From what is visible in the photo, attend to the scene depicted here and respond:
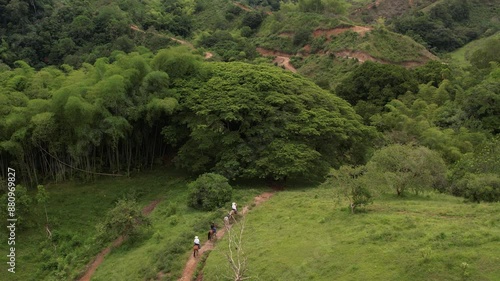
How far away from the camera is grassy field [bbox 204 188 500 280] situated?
42.3 feet

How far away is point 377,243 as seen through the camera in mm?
14789

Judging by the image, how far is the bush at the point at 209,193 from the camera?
22719 millimetres

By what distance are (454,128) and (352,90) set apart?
435 inches

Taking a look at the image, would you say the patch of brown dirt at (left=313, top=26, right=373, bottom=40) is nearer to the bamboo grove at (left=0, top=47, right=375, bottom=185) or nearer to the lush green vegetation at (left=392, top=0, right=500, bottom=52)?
the lush green vegetation at (left=392, top=0, right=500, bottom=52)

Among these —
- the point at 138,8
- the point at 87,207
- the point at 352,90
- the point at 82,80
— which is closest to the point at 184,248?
the point at 87,207

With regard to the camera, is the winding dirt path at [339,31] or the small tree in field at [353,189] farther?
the winding dirt path at [339,31]

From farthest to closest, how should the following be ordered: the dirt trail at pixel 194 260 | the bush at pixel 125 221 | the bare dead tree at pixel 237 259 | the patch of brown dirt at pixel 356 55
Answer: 1. the patch of brown dirt at pixel 356 55
2. the bush at pixel 125 221
3. the dirt trail at pixel 194 260
4. the bare dead tree at pixel 237 259

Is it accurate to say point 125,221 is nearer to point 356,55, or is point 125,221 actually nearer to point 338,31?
point 356,55

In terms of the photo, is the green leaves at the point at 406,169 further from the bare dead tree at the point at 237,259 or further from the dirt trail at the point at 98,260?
the dirt trail at the point at 98,260

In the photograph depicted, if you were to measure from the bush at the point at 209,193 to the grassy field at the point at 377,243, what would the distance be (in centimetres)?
277

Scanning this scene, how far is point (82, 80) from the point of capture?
1059 inches

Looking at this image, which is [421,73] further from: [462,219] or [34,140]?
[34,140]

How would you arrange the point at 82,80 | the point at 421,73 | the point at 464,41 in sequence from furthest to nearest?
the point at 464,41 < the point at 421,73 < the point at 82,80

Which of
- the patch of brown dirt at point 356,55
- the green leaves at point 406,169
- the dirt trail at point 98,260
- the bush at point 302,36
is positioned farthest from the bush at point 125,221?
the bush at point 302,36
